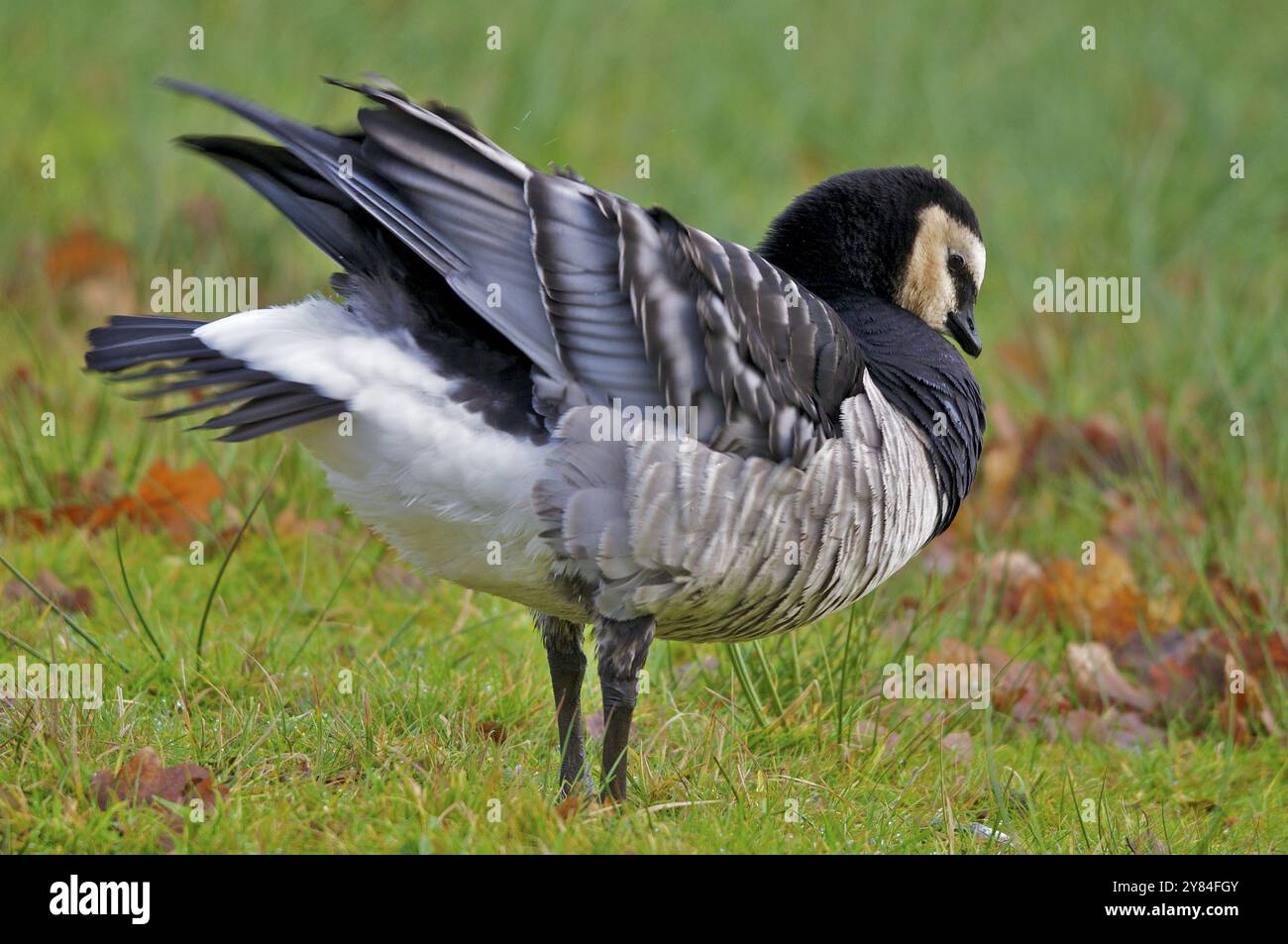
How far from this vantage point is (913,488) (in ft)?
15.4

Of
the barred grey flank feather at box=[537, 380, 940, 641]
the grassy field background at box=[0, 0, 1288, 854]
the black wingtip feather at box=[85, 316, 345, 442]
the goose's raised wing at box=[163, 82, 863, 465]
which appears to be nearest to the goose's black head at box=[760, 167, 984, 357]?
the barred grey flank feather at box=[537, 380, 940, 641]

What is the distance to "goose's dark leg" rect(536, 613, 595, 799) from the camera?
455cm

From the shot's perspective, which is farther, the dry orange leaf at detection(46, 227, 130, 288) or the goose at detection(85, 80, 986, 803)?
the dry orange leaf at detection(46, 227, 130, 288)

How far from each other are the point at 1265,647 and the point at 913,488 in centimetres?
209

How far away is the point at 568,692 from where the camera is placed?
4676 millimetres

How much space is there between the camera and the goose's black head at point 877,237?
5078 millimetres

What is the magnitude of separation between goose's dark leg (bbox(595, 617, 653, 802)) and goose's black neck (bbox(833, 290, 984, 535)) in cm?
115

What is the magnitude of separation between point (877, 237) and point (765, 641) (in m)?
1.50

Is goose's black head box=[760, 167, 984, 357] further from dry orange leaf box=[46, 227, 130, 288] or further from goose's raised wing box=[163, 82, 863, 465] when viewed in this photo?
dry orange leaf box=[46, 227, 130, 288]

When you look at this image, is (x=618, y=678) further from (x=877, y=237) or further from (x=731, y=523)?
(x=877, y=237)

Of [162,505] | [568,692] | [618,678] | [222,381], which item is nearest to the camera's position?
[222,381]

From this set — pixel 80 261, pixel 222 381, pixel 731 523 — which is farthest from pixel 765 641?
pixel 80 261

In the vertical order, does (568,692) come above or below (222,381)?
below

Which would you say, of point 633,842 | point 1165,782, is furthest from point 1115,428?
point 633,842
